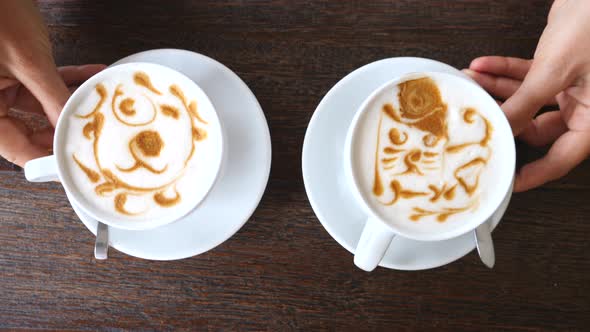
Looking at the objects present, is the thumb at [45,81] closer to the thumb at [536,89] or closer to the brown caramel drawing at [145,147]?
the brown caramel drawing at [145,147]

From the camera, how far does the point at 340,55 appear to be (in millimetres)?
927

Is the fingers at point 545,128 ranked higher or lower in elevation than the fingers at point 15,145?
higher

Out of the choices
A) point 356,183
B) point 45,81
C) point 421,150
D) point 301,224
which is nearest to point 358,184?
point 356,183

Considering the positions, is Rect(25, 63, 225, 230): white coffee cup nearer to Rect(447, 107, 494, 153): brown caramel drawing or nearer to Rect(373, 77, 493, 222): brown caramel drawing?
Rect(373, 77, 493, 222): brown caramel drawing

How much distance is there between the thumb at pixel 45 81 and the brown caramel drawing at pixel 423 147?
57cm

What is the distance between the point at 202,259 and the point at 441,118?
0.56 meters

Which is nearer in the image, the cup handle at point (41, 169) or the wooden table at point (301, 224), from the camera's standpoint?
the cup handle at point (41, 169)

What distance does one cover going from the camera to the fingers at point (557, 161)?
0.84 meters

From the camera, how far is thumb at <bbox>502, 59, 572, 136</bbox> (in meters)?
0.77

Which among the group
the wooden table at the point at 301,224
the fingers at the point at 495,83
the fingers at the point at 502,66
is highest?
the fingers at the point at 502,66

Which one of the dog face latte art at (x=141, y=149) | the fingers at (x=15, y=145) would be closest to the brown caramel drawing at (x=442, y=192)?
the dog face latte art at (x=141, y=149)

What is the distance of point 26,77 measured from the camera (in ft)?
2.56

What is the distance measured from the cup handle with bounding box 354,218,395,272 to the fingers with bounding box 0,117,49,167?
0.64m

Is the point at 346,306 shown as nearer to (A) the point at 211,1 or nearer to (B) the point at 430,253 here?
(B) the point at 430,253
